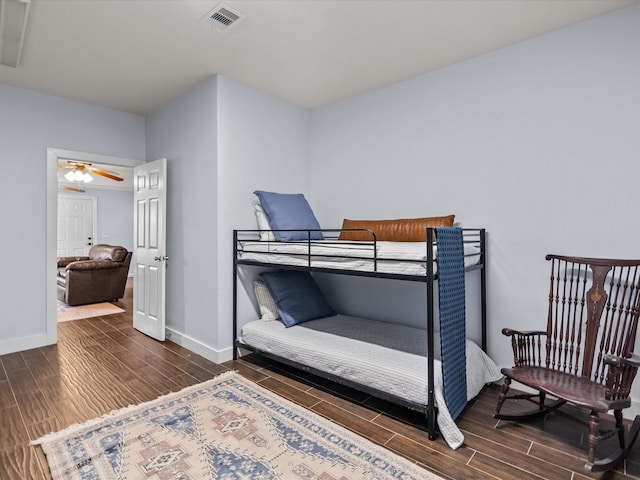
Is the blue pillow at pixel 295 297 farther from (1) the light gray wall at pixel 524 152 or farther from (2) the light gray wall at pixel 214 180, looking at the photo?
(1) the light gray wall at pixel 524 152

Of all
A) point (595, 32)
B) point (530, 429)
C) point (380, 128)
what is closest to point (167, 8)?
point (380, 128)

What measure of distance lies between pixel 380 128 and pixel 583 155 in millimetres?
1663

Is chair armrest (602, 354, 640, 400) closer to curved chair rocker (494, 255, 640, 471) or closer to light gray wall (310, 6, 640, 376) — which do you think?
curved chair rocker (494, 255, 640, 471)

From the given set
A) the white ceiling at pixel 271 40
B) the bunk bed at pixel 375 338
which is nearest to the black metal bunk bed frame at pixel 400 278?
the bunk bed at pixel 375 338

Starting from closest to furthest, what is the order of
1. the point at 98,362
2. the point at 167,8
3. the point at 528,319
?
the point at 167,8 < the point at 528,319 < the point at 98,362

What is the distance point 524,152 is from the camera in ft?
8.36

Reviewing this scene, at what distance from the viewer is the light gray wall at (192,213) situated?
126 inches

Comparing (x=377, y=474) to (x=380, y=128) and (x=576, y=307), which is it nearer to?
(x=576, y=307)

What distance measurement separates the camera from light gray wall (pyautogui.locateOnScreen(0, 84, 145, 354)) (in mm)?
3365

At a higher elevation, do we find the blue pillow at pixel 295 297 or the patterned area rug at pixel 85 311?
the blue pillow at pixel 295 297

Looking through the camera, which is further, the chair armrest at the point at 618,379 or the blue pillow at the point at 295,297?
the blue pillow at the point at 295,297

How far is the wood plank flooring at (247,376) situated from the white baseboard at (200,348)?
0.22 feet

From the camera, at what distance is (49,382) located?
2729mm

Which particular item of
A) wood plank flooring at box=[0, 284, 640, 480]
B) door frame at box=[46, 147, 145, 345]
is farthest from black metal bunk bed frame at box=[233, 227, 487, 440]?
door frame at box=[46, 147, 145, 345]
